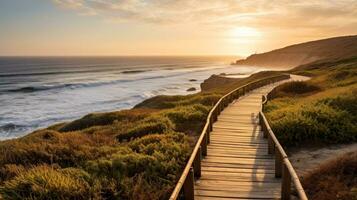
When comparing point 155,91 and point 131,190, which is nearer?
point 131,190

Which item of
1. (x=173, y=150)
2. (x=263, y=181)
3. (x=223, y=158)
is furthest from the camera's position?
(x=173, y=150)

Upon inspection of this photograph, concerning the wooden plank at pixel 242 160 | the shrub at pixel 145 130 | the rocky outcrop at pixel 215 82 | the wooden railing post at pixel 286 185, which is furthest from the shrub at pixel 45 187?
the rocky outcrop at pixel 215 82

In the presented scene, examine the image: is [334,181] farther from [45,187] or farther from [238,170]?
[45,187]

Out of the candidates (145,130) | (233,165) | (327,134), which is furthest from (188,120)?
(233,165)

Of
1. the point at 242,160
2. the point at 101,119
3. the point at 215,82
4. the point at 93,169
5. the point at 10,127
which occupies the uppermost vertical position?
the point at 93,169

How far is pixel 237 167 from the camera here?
380 inches

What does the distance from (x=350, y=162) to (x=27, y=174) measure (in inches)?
318

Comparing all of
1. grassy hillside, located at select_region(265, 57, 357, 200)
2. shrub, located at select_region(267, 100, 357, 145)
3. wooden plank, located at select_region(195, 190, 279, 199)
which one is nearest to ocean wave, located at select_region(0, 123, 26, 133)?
grassy hillside, located at select_region(265, 57, 357, 200)

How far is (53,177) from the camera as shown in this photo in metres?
7.97

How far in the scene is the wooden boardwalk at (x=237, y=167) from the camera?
25.4 ft

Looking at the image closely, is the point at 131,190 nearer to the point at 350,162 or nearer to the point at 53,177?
the point at 53,177

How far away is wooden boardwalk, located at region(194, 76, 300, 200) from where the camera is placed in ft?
25.4

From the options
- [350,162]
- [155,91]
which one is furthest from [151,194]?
[155,91]

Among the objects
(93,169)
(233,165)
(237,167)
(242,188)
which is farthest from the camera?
(233,165)
